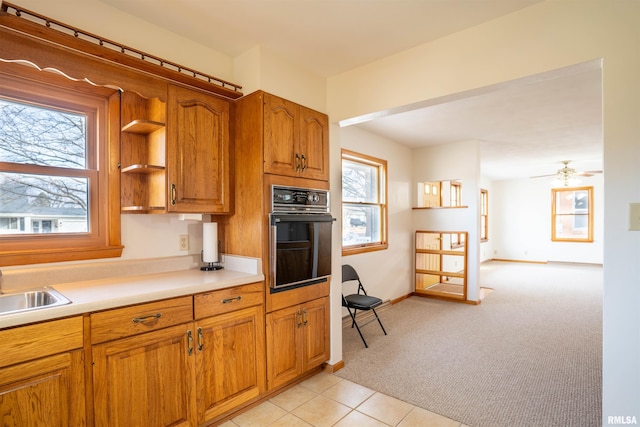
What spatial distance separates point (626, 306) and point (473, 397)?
1235 mm

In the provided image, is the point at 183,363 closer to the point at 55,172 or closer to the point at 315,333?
the point at 315,333

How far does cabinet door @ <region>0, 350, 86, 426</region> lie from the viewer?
1.25 m

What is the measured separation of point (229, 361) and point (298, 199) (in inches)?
47.1

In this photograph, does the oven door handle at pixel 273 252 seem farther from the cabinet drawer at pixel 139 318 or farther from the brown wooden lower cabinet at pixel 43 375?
the brown wooden lower cabinet at pixel 43 375

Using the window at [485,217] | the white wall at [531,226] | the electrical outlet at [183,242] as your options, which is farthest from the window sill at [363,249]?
the white wall at [531,226]

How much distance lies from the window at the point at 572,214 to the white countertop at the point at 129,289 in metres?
9.23

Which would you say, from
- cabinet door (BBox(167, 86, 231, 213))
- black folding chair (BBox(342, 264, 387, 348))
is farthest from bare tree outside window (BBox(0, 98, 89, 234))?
black folding chair (BBox(342, 264, 387, 348))

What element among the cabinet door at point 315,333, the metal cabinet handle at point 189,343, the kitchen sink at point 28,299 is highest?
the kitchen sink at point 28,299

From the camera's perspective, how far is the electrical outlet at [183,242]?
2342 millimetres

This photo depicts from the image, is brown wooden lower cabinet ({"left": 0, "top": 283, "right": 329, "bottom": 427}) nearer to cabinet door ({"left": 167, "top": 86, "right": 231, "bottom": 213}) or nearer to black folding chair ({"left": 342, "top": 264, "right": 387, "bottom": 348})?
cabinet door ({"left": 167, "top": 86, "right": 231, "bottom": 213})

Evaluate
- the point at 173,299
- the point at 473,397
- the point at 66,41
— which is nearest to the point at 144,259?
the point at 173,299

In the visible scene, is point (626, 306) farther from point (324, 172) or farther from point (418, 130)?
point (418, 130)

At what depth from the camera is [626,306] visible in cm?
152

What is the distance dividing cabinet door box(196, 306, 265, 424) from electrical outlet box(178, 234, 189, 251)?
2.25 feet
